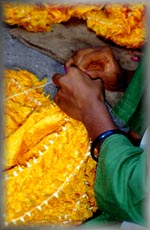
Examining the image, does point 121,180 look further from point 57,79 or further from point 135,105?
point 57,79

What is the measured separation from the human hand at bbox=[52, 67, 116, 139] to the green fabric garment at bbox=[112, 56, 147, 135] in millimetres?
49

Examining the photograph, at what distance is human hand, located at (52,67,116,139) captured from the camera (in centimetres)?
195

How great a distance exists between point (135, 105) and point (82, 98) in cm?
15

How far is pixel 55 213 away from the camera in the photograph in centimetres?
195

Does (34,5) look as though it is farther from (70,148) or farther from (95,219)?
(95,219)

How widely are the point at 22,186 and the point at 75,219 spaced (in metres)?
0.18

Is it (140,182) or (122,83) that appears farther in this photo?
(122,83)

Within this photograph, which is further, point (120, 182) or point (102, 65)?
point (102, 65)

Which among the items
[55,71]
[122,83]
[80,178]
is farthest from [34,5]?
[80,178]

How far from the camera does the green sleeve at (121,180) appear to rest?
6.12 feet

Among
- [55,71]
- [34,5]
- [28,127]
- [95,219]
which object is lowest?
[95,219]

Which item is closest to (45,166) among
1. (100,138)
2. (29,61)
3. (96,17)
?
(100,138)

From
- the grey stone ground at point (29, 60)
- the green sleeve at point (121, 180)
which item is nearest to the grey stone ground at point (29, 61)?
the grey stone ground at point (29, 60)

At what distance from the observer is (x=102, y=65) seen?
2.00m
